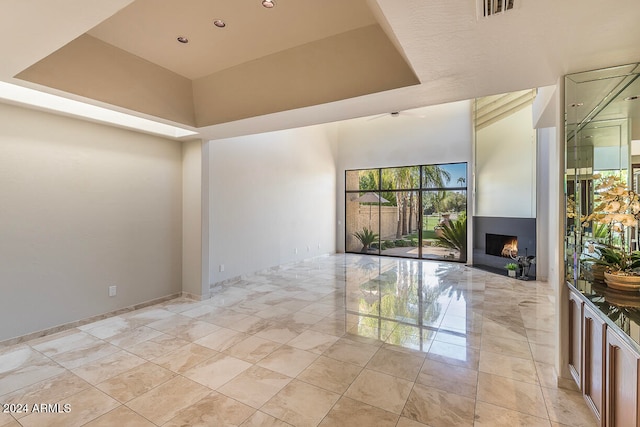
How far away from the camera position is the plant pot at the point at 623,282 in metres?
2.16

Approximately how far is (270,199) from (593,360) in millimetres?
6122

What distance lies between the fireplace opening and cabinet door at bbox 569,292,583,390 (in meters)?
4.94

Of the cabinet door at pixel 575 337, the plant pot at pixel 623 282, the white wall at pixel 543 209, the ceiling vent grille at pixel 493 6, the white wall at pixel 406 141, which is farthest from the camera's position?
the white wall at pixel 406 141

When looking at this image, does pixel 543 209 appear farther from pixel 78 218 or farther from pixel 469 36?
pixel 78 218

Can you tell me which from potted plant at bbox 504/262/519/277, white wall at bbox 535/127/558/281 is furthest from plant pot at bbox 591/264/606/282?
potted plant at bbox 504/262/519/277

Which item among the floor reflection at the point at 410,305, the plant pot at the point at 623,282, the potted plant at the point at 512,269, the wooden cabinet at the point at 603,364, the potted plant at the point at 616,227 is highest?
the potted plant at the point at 616,227

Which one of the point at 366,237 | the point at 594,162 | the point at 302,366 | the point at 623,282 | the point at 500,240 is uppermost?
the point at 594,162

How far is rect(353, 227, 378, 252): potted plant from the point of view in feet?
31.8

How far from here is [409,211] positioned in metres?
8.98

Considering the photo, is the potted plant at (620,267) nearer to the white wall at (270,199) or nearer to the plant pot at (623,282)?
the plant pot at (623,282)

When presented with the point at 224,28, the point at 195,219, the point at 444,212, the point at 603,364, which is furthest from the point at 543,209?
the point at 195,219

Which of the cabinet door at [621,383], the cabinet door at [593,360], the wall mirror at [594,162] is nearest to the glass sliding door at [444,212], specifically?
the wall mirror at [594,162]

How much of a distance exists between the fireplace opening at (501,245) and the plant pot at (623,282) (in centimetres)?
509

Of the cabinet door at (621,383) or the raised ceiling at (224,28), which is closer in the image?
the cabinet door at (621,383)
